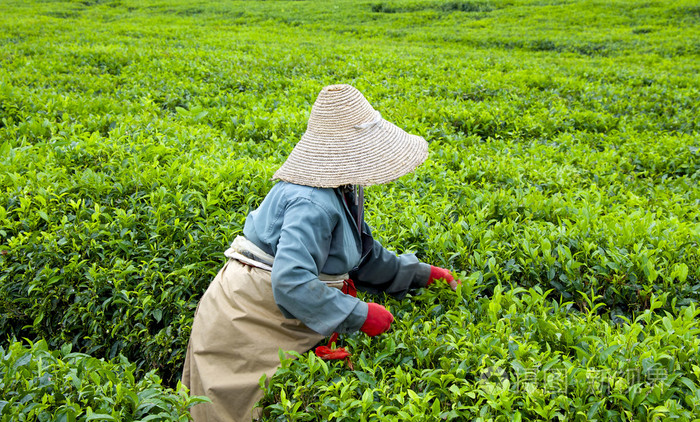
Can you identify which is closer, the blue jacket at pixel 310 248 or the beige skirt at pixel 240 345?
the blue jacket at pixel 310 248

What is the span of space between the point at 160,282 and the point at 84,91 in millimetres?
5380

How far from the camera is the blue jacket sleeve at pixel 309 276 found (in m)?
2.03

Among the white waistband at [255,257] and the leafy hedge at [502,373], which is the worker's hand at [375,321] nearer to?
the leafy hedge at [502,373]

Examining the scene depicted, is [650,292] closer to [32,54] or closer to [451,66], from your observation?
[451,66]

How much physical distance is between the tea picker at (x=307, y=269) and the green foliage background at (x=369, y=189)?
0.64ft

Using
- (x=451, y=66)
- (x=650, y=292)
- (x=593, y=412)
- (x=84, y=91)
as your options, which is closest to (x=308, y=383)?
(x=593, y=412)

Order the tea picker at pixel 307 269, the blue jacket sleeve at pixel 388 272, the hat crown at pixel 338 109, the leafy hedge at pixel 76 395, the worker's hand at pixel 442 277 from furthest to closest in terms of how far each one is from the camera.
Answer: the worker's hand at pixel 442 277 → the blue jacket sleeve at pixel 388 272 → the hat crown at pixel 338 109 → the tea picker at pixel 307 269 → the leafy hedge at pixel 76 395

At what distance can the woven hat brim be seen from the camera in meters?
2.22

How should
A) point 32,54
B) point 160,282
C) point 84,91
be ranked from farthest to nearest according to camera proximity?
point 32,54, point 84,91, point 160,282

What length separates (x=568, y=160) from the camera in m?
5.16

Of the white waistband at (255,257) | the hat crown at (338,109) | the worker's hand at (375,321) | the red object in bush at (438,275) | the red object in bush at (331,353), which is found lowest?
the red object in bush at (331,353)

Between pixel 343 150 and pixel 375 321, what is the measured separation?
0.80 meters

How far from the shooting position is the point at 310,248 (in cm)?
211

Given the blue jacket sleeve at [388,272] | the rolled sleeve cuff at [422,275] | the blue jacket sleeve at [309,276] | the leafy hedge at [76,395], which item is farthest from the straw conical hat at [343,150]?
the leafy hedge at [76,395]
